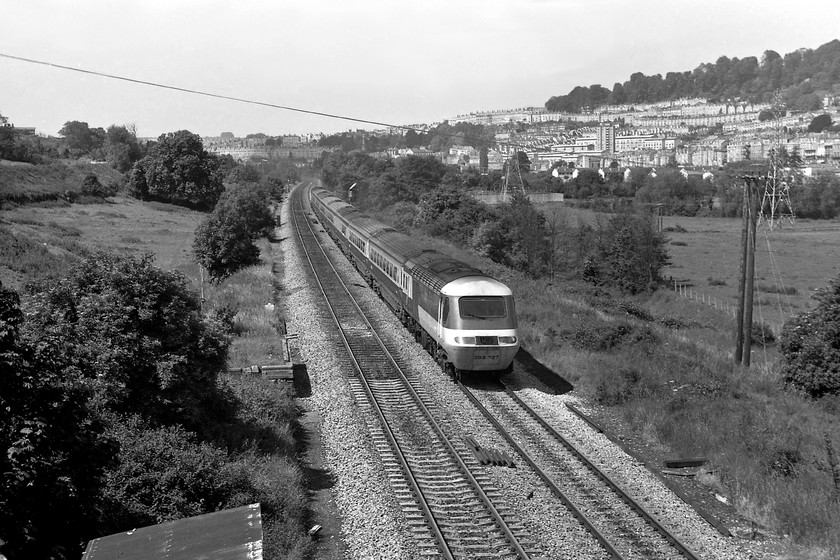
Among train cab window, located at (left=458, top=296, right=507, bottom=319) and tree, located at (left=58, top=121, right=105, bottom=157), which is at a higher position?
tree, located at (left=58, top=121, right=105, bottom=157)

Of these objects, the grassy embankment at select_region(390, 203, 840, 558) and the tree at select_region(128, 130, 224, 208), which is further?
the tree at select_region(128, 130, 224, 208)

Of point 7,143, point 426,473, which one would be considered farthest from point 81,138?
point 426,473

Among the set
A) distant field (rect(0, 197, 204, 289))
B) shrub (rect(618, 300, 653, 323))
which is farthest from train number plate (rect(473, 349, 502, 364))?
distant field (rect(0, 197, 204, 289))

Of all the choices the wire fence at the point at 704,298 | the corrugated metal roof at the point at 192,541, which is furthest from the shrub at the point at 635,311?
the corrugated metal roof at the point at 192,541

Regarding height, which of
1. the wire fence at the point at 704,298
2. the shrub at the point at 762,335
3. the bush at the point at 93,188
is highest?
the bush at the point at 93,188

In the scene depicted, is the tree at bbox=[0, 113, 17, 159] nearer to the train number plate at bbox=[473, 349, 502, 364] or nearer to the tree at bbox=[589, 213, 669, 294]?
the tree at bbox=[589, 213, 669, 294]

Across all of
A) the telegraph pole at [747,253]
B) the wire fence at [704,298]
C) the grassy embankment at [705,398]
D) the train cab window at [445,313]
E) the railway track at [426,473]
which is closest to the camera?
the railway track at [426,473]

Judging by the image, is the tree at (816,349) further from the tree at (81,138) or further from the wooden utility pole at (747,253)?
the tree at (81,138)
